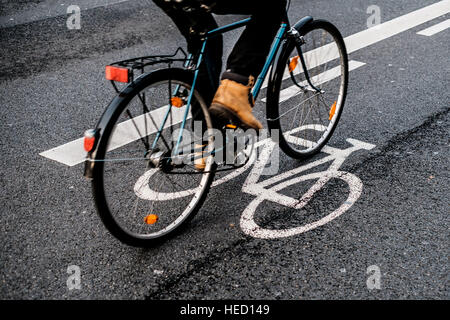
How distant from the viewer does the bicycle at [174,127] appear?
256cm

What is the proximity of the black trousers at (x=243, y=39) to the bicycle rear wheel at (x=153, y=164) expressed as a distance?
6.7 inches

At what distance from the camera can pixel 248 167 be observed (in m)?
3.84

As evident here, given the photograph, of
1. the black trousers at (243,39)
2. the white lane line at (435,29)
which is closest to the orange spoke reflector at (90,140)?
the black trousers at (243,39)

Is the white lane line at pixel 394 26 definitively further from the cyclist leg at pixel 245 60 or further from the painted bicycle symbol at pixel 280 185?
the cyclist leg at pixel 245 60

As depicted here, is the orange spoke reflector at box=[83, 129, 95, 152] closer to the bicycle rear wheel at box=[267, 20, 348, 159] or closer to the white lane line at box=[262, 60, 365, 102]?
the bicycle rear wheel at box=[267, 20, 348, 159]

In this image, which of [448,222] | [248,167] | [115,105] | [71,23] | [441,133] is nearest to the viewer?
[115,105]

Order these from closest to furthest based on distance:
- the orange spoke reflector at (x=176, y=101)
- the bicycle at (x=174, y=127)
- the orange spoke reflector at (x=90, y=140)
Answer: the orange spoke reflector at (x=90, y=140) < the bicycle at (x=174, y=127) < the orange spoke reflector at (x=176, y=101)

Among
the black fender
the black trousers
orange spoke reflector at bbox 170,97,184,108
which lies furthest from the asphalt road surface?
the black trousers

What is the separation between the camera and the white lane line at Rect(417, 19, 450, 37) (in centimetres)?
669

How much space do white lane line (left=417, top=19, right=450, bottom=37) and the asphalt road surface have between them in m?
0.93

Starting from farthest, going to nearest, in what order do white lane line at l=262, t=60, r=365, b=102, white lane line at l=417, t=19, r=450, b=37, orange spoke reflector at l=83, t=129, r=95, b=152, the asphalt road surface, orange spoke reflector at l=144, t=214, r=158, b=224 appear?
1. white lane line at l=417, t=19, r=450, b=37
2. white lane line at l=262, t=60, r=365, b=102
3. orange spoke reflector at l=144, t=214, r=158, b=224
4. the asphalt road surface
5. orange spoke reflector at l=83, t=129, r=95, b=152

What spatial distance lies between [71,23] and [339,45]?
4.50 meters
